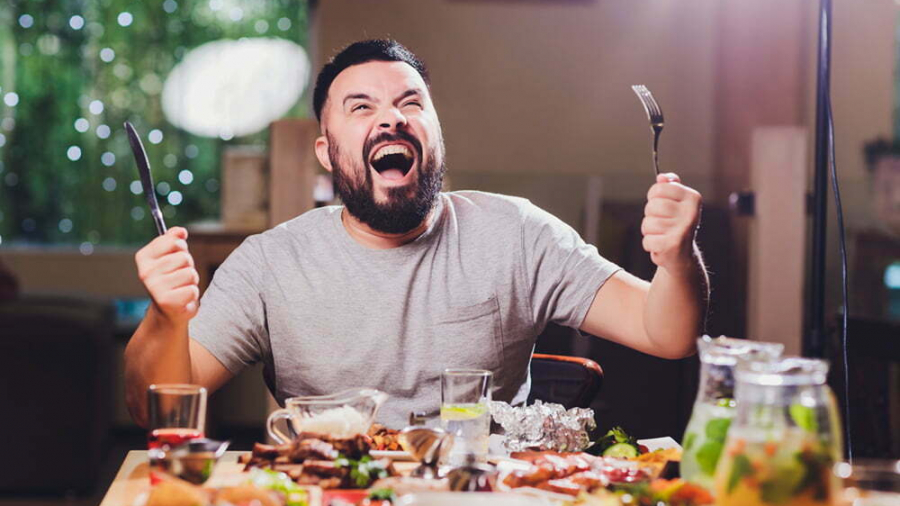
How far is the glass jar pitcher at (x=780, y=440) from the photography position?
3.09 ft

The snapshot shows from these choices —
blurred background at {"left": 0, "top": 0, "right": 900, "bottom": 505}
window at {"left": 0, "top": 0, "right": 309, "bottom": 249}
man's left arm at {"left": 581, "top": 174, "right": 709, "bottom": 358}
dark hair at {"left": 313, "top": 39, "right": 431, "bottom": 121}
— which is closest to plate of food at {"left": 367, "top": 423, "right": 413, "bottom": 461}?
man's left arm at {"left": 581, "top": 174, "right": 709, "bottom": 358}

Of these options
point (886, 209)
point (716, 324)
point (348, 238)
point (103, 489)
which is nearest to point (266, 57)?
point (103, 489)

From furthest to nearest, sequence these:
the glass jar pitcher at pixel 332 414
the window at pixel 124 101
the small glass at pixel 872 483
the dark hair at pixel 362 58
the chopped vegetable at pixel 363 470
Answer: the window at pixel 124 101, the dark hair at pixel 362 58, the glass jar pitcher at pixel 332 414, the chopped vegetable at pixel 363 470, the small glass at pixel 872 483

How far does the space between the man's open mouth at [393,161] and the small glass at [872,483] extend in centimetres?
111

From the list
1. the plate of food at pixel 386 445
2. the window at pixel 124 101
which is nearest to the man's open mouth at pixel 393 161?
the plate of food at pixel 386 445

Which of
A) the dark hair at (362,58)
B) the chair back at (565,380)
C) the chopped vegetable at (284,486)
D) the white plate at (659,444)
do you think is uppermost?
the dark hair at (362,58)

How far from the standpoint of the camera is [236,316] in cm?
184

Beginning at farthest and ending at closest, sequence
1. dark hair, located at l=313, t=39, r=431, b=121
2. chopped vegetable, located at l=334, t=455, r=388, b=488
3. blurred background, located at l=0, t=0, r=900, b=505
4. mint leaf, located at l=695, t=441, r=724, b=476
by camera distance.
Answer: blurred background, located at l=0, t=0, r=900, b=505
dark hair, located at l=313, t=39, r=431, b=121
chopped vegetable, located at l=334, t=455, r=388, b=488
mint leaf, located at l=695, t=441, r=724, b=476

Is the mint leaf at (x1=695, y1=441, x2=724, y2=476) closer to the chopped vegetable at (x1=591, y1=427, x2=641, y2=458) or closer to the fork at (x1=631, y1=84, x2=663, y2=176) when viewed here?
the chopped vegetable at (x1=591, y1=427, x2=641, y2=458)

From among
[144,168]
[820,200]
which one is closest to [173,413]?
[144,168]

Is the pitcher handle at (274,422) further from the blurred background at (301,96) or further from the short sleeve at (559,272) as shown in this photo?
the blurred background at (301,96)

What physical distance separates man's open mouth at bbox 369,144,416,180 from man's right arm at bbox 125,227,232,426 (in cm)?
47

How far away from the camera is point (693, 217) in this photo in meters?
1.42

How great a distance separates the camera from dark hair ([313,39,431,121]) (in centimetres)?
194
